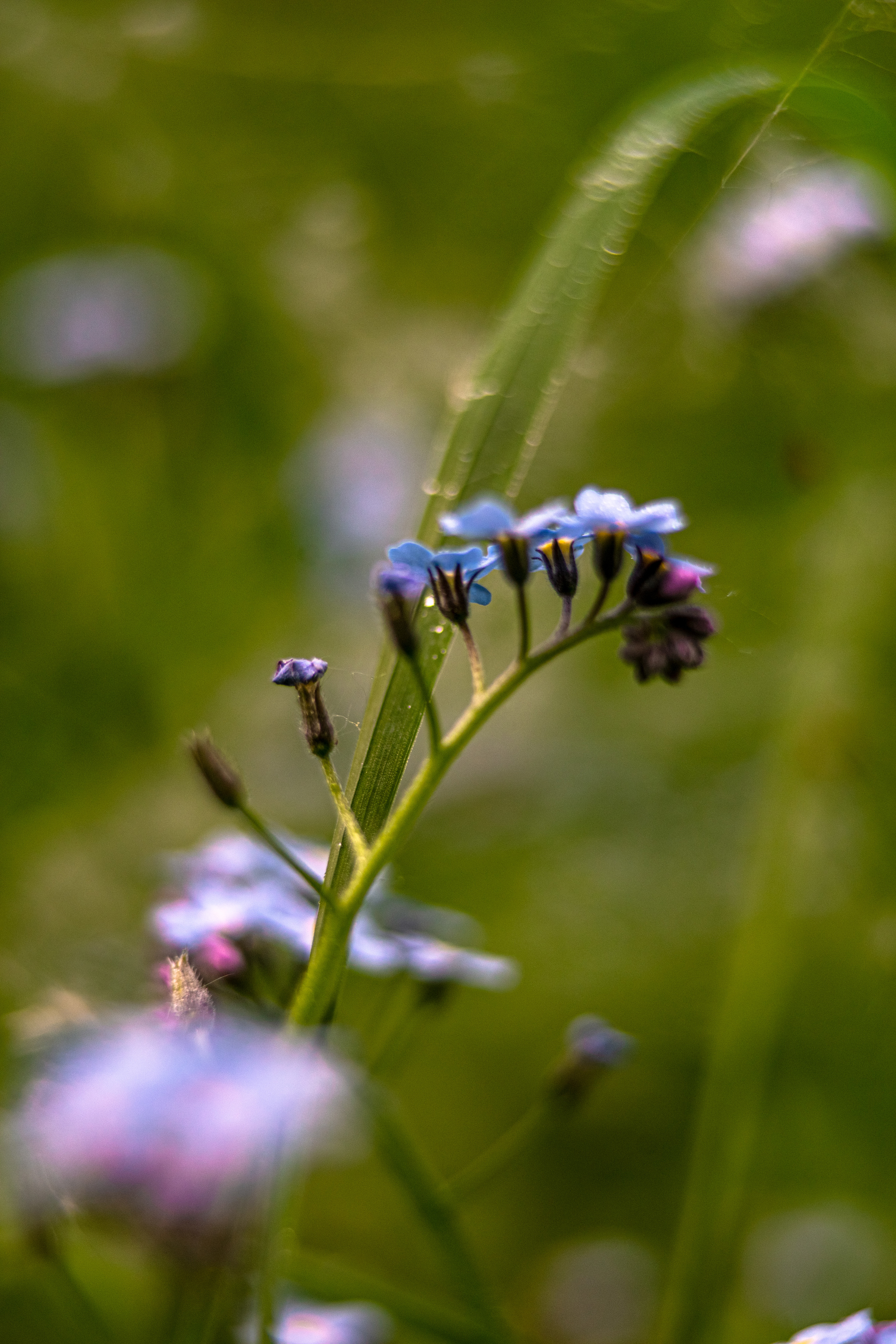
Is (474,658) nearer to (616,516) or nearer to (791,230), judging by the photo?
(616,516)

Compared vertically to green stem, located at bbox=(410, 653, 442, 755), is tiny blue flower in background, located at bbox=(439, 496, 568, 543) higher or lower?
higher

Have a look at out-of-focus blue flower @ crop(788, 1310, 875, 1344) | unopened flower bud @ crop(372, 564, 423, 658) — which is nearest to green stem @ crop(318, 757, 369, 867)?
unopened flower bud @ crop(372, 564, 423, 658)

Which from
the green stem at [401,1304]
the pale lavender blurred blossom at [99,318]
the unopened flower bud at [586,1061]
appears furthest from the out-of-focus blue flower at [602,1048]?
the pale lavender blurred blossom at [99,318]

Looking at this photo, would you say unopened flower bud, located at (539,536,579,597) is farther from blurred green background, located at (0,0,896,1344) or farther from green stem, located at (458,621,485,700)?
blurred green background, located at (0,0,896,1344)

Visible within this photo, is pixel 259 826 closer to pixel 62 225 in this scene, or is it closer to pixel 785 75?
pixel 785 75

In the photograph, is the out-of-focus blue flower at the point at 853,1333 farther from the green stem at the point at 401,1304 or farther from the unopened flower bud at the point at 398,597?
the unopened flower bud at the point at 398,597

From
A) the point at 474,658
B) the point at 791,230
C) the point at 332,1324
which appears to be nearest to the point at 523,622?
the point at 474,658
